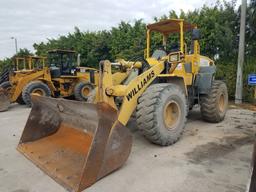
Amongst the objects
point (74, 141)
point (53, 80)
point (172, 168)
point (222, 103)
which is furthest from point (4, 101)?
point (172, 168)

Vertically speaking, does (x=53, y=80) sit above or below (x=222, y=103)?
above

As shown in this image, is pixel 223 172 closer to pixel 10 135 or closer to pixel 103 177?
pixel 103 177

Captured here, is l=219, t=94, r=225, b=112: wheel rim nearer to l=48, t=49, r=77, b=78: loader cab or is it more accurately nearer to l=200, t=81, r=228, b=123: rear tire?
l=200, t=81, r=228, b=123: rear tire

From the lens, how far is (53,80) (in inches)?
→ 430

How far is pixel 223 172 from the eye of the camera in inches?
140

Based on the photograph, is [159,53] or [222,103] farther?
[222,103]

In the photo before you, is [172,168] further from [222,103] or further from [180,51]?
[222,103]

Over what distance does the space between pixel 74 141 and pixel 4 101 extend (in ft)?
21.3

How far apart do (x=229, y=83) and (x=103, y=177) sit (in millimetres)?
8063

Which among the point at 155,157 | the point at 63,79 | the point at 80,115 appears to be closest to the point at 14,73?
the point at 63,79

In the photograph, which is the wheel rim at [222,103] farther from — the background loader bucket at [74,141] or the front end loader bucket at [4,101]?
the front end loader bucket at [4,101]

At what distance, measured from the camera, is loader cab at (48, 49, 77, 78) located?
35.9ft

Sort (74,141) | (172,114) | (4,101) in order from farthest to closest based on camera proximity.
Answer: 1. (4,101)
2. (172,114)
3. (74,141)

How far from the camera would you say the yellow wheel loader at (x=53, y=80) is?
33.0ft
